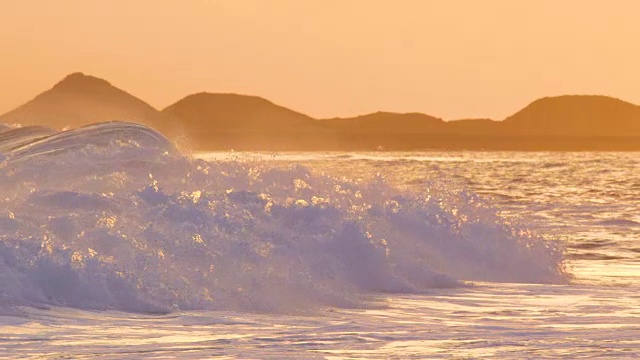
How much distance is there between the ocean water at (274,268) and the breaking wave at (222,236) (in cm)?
3

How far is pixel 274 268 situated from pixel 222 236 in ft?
3.00

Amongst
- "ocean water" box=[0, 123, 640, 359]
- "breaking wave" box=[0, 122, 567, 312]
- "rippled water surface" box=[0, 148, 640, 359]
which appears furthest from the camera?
"breaking wave" box=[0, 122, 567, 312]

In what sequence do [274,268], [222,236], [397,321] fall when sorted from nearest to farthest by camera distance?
1. [397,321]
2. [274,268]
3. [222,236]

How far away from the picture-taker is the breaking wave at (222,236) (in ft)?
46.0

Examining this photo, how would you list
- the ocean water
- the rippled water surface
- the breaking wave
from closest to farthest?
the rippled water surface
the ocean water
the breaking wave

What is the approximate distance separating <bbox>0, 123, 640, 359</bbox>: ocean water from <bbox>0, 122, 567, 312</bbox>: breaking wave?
0.11ft

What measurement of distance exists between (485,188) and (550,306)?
39.4 m

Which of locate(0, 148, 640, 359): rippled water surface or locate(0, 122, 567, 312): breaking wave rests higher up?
locate(0, 122, 567, 312): breaking wave

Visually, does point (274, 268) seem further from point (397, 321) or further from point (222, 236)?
point (397, 321)

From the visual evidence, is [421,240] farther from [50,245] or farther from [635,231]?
[635,231]

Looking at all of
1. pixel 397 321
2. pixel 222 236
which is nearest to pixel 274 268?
pixel 222 236

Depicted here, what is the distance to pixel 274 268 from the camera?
15.9 m

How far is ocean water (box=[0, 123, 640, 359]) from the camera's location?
12047 mm

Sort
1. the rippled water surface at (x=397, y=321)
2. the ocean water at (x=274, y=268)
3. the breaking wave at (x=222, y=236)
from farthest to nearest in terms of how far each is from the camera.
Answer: the breaking wave at (x=222, y=236) < the ocean water at (x=274, y=268) < the rippled water surface at (x=397, y=321)
